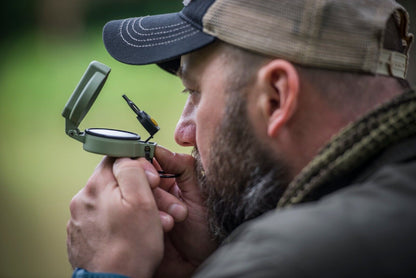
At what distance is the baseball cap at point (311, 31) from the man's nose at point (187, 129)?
0.22 meters

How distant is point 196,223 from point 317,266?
0.75m

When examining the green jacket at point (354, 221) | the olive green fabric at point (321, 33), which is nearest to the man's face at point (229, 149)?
the olive green fabric at point (321, 33)

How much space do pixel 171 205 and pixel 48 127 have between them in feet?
11.6

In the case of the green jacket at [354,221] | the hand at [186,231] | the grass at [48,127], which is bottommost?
the grass at [48,127]

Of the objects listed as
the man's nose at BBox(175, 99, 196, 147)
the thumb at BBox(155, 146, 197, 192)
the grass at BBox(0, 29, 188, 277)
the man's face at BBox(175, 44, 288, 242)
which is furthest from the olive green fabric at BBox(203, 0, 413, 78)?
the grass at BBox(0, 29, 188, 277)

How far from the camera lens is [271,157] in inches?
43.2

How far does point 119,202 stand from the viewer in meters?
1.19

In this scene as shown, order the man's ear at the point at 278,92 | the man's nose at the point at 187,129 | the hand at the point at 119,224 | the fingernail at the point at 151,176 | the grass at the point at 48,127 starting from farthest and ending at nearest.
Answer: the grass at the point at 48,127 < the man's nose at the point at 187,129 < the fingernail at the point at 151,176 < the hand at the point at 119,224 < the man's ear at the point at 278,92

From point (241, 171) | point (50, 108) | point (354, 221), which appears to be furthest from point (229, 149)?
point (50, 108)

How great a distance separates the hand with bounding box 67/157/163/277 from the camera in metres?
1.15

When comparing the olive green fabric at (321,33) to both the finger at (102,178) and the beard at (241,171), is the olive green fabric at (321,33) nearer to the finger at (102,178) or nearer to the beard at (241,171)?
the beard at (241,171)

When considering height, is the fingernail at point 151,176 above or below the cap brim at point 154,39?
below

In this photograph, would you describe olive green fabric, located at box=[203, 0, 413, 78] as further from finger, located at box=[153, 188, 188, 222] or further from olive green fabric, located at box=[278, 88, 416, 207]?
finger, located at box=[153, 188, 188, 222]

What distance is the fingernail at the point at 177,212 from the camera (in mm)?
1295
